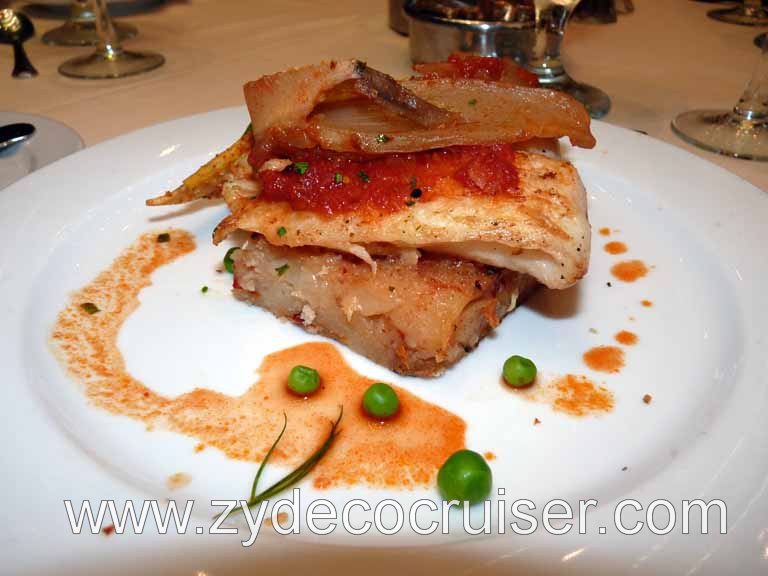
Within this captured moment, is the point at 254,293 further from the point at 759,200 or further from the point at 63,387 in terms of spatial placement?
the point at 759,200

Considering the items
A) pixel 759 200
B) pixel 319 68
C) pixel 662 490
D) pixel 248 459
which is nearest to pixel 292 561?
pixel 248 459

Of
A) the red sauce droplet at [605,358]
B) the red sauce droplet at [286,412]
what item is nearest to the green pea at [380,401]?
the red sauce droplet at [286,412]

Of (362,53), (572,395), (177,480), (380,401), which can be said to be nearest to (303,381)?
(380,401)

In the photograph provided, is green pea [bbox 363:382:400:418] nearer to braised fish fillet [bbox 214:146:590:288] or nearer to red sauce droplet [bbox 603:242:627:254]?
braised fish fillet [bbox 214:146:590:288]

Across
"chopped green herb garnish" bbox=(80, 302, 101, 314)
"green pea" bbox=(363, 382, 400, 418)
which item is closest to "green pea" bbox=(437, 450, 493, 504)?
"green pea" bbox=(363, 382, 400, 418)

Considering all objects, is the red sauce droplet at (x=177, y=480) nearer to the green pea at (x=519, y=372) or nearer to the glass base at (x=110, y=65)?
the green pea at (x=519, y=372)
